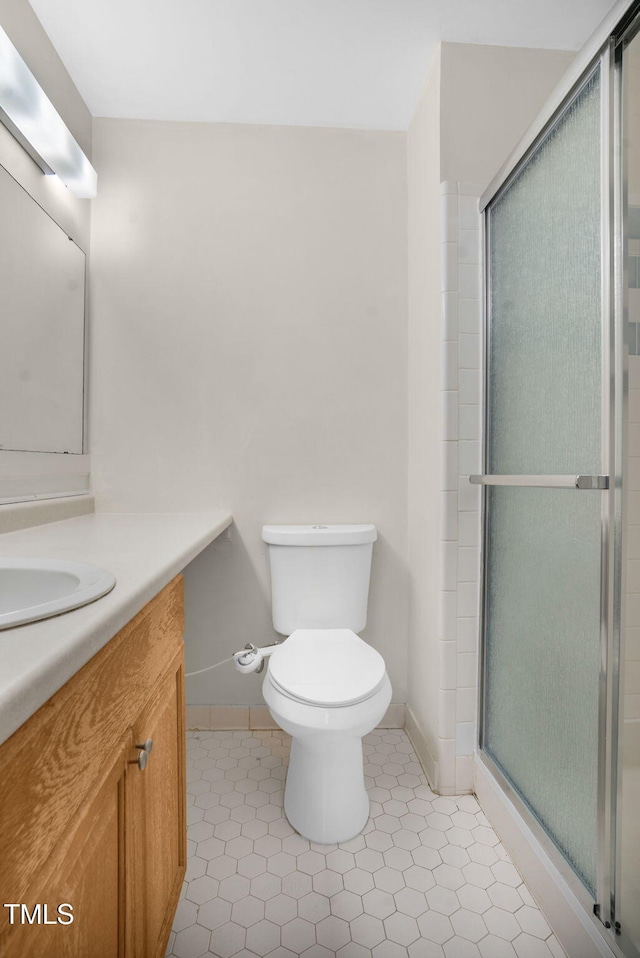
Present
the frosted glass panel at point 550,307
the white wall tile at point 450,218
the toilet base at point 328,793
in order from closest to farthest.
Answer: the frosted glass panel at point 550,307, the toilet base at point 328,793, the white wall tile at point 450,218

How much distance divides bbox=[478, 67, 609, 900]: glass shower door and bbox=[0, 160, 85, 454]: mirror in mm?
1337

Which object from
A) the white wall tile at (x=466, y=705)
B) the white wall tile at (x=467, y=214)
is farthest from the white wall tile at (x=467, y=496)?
the white wall tile at (x=467, y=214)

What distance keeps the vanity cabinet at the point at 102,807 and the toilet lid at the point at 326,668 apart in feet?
1.22

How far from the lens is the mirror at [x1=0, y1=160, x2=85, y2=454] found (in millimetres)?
1445

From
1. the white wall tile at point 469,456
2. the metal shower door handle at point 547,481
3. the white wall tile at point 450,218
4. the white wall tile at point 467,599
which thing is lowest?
the white wall tile at point 467,599

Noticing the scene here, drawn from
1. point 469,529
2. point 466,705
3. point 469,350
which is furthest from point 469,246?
point 466,705

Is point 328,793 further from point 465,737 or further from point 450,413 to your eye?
point 450,413

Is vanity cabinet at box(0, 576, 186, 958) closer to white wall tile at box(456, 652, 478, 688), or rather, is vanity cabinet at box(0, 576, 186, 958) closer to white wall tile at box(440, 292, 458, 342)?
white wall tile at box(456, 652, 478, 688)

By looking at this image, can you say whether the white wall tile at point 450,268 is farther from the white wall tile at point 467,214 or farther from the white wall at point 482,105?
the white wall at point 482,105

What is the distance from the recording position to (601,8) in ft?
5.00

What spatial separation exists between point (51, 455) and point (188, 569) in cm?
64

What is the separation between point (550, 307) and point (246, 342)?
1121 mm

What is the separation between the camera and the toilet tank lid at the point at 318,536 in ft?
6.03

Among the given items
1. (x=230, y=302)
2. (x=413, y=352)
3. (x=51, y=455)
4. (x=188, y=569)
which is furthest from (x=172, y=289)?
(x=188, y=569)
